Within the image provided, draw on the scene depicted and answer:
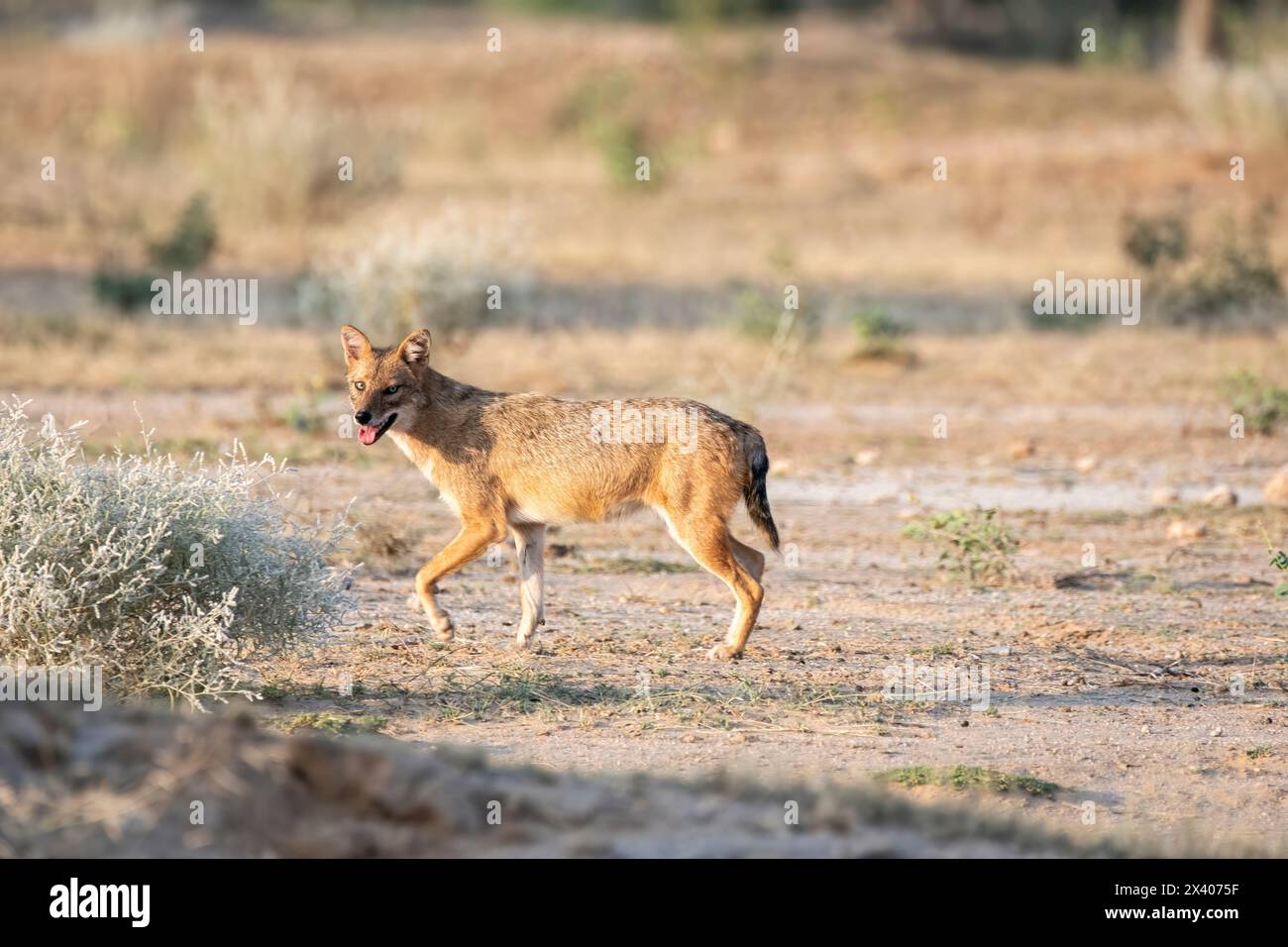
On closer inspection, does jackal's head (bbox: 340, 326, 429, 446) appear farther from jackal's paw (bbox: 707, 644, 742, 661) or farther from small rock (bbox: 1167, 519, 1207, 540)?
small rock (bbox: 1167, 519, 1207, 540)

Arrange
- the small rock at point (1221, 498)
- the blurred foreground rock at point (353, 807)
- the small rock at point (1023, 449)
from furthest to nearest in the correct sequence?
the small rock at point (1023, 449)
the small rock at point (1221, 498)
the blurred foreground rock at point (353, 807)

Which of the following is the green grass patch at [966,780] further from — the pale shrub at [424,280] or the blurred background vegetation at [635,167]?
the pale shrub at [424,280]

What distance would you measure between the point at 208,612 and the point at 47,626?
0.74 meters

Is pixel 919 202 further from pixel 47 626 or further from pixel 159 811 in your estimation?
pixel 159 811

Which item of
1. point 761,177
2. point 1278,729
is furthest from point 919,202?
point 1278,729

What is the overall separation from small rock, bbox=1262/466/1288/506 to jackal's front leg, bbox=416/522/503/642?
20.8 feet

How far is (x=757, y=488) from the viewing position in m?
8.28

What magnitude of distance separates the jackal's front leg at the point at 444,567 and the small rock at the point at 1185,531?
201 inches

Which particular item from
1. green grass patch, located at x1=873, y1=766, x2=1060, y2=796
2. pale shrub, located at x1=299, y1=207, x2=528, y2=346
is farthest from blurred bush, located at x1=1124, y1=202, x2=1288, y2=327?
green grass patch, located at x1=873, y1=766, x2=1060, y2=796

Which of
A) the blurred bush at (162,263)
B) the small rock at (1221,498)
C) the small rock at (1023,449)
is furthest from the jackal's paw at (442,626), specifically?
the blurred bush at (162,263)

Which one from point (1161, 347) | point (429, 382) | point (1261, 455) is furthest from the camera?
point (1161, 347)

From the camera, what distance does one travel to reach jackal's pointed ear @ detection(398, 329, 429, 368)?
348 inches

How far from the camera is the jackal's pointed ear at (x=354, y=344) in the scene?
8797 millimetres

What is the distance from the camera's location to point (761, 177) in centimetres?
3023
